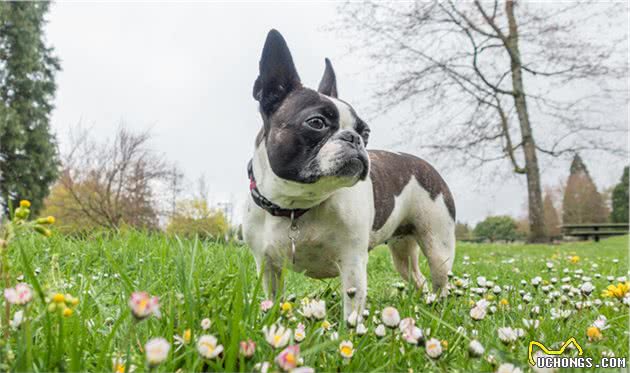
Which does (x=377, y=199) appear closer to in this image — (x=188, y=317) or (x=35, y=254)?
(x=188, y=317)

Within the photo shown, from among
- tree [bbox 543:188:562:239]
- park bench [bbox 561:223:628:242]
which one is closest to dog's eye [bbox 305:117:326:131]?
park bench [bbox 561:223:628:242]

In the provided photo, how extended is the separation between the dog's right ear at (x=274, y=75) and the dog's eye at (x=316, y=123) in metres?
0.32

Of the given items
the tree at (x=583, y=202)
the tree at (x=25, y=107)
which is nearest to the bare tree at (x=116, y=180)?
the tree at (x=25, y=107)

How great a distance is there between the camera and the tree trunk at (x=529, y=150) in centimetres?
1688

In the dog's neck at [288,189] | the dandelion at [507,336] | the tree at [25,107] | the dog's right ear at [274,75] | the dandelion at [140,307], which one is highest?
the tree at [25,107]

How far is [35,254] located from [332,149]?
3.28 meters

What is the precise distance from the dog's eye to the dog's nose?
12 cm

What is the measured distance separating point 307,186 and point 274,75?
0.74 m

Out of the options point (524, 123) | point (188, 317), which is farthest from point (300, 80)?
point (524, 123)

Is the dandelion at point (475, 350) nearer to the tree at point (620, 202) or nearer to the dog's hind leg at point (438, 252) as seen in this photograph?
the dog's hind leg at point (438, 252)

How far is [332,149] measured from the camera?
2.41m

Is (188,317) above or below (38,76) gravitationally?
below

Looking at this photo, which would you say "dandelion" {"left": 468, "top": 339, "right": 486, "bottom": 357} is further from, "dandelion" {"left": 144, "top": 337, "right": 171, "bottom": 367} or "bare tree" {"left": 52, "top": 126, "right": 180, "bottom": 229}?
"bare tree" {"left": 52, "top": 126, "right": 180, "bottom": 229}

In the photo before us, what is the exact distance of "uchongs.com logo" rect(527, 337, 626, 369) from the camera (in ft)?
4.82
